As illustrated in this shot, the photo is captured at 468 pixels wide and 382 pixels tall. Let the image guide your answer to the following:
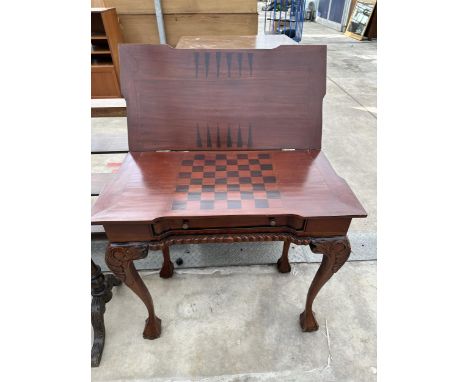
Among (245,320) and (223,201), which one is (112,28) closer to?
(223,201)

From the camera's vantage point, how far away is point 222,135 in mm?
1423

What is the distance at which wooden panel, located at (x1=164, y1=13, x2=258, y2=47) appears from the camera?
364 centimetres

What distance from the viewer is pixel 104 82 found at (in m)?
4.34

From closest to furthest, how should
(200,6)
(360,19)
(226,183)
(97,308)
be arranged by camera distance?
(226,183), (97,308), (200,6), (360,19)

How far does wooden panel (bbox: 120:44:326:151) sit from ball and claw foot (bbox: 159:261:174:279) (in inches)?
32.9

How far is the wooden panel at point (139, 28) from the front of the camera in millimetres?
3703

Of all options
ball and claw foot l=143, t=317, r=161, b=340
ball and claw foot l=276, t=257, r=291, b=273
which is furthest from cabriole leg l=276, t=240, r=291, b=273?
ball and claw foot l=143, t=317, r=161, b=340

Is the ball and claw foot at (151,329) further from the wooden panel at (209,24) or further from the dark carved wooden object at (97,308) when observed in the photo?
the wooden panel at (209,24)

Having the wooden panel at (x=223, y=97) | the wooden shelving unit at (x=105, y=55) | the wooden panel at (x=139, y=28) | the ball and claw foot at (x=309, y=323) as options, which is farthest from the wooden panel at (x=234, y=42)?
the ball and claw foot at (x=309, y=323)

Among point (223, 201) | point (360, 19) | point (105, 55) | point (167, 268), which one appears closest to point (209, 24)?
point (105, 55)

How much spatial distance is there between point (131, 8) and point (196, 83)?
127 inches

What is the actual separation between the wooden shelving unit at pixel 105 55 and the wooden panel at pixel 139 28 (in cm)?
10

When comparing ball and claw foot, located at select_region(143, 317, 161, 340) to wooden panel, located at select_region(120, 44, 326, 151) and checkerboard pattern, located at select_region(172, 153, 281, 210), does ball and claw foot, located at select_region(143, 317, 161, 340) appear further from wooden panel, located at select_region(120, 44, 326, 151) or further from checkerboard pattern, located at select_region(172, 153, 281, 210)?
wooden panel, located at select_region(120, 44, 326, 151)

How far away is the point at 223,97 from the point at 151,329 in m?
1.29
